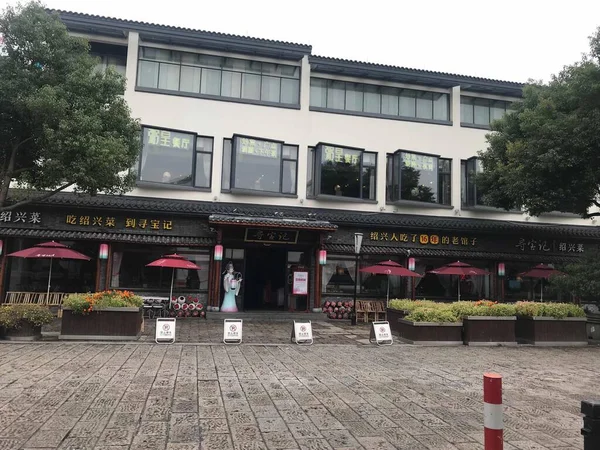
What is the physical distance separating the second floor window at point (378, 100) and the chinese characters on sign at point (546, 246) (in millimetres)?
6674

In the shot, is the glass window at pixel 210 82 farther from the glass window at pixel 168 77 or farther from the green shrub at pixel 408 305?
the green shrub at pixel 408 305

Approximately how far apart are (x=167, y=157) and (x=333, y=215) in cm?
700

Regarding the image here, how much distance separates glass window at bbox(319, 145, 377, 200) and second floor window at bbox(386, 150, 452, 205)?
118 centimetres

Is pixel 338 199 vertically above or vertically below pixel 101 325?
above

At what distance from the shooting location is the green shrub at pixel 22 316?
10969mm

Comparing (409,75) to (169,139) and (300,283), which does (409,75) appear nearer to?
(300,283)

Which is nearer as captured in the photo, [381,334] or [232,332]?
[232,332]

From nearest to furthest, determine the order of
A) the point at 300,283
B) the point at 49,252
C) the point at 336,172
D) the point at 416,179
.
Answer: the point at 49,252 < the point at 300,283 < the point at 336,172 < the point at 416,179

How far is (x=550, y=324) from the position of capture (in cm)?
1287

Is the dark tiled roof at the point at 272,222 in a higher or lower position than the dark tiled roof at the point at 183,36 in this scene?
lower

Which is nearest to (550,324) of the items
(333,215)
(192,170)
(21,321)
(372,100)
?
(333,215)

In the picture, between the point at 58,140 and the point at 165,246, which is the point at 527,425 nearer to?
the point at 58,140

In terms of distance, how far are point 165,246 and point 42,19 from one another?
892 cm

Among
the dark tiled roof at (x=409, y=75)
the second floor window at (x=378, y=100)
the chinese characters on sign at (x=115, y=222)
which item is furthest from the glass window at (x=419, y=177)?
the chinese characters on sign at (x=115, y=222)
